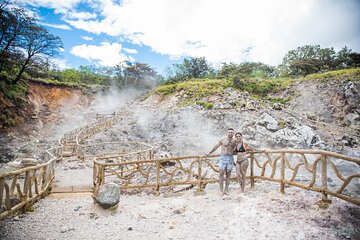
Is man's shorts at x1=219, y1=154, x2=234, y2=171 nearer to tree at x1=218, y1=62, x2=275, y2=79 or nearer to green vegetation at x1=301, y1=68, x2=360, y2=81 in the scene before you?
green vegetation at x1=301, y1=68, x2=360, y2=81

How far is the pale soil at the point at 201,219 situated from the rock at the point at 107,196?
6.7 inches

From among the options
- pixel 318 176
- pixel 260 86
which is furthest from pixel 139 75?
pixel 318 176

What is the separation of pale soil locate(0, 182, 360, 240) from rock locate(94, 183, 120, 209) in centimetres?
17

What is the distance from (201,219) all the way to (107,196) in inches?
96.1

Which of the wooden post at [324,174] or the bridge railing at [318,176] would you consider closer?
the bridge railing at [318,176]

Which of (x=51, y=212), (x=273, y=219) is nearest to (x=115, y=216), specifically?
(x=51, y=212)

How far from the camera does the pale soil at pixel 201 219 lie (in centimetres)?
423

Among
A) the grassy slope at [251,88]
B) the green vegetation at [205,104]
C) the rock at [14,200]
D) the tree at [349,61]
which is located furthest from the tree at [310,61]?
the rock at [14,200]

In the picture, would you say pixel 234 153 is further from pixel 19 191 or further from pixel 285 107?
pixel 285 107

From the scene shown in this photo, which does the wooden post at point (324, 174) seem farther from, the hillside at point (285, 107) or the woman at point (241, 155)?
the hillside at point (285, 107)

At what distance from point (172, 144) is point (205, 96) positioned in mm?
11039

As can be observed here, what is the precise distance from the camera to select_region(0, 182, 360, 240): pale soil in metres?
4.23

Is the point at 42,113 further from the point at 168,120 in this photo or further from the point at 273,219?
the point at 273,219

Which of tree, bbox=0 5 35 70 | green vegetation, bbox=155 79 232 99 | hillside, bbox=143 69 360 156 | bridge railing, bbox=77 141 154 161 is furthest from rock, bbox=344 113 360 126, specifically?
tree, bbox=0 5 35 70
